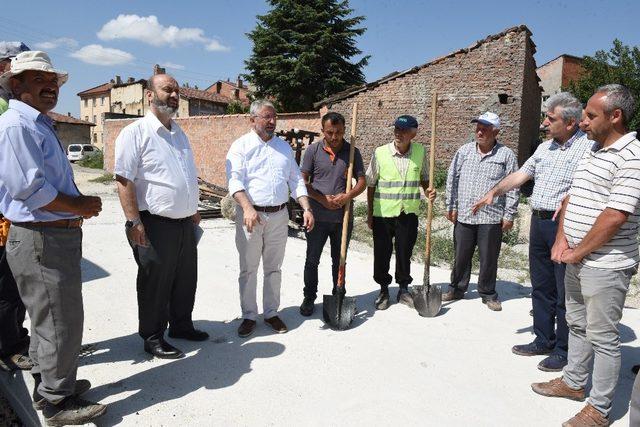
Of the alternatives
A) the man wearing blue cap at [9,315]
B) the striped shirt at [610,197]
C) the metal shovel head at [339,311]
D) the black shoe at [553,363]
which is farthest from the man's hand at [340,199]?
the man wearing blue cap at [9,315]

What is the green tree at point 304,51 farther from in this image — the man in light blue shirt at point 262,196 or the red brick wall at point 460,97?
the man in light blue shirt at point 262,196

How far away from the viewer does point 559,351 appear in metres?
3.26

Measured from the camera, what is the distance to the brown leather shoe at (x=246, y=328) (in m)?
3.72

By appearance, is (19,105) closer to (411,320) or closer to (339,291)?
(339,291)

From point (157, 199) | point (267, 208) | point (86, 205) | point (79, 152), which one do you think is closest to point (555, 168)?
point (267, 208)

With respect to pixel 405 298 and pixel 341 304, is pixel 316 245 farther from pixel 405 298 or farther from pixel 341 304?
pixel 405 298

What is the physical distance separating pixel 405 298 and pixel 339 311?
95cm

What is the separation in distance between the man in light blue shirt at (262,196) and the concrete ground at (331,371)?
388mm

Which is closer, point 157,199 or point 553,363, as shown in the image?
point 157,199

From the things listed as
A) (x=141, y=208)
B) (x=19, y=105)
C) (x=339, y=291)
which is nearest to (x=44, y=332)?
(x=141, y=208)

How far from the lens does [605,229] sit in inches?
92.0

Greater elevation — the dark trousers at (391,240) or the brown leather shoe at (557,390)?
the dark trousers at (391,240)

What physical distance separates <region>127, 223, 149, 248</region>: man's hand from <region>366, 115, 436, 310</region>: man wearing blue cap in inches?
89.2

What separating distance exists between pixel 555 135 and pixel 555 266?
1028mm
